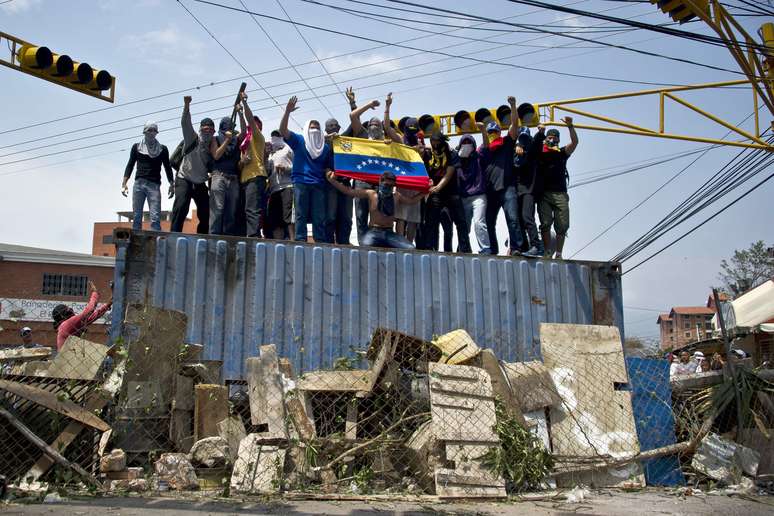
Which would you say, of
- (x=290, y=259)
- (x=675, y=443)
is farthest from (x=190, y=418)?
(x=675, y=443)

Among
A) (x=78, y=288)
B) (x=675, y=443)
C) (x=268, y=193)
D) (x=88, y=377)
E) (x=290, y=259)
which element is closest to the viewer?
(x=88, y=377)

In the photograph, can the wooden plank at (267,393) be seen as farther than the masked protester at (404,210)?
No

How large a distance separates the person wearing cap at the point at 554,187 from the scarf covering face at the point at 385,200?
2186mm

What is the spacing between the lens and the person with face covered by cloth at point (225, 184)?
828 centimetres

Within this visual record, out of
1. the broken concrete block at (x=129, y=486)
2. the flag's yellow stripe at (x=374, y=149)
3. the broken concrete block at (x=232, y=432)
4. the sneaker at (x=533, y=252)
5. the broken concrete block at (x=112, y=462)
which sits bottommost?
the broken concrete block at (x=129, y=486)

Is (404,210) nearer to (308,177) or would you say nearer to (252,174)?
(308,177)

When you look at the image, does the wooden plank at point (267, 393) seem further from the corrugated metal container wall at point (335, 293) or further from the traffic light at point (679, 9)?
the traffic light at point (679, 9)

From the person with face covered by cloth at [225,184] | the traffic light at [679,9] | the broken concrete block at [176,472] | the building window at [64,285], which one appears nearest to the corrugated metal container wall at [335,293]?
the person with face covered by cloth at [225,184]

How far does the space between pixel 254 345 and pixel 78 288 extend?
75.0 feet

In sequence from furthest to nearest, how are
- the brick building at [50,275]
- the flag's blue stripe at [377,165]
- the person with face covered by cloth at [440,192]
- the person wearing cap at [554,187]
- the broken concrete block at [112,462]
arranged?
the brick building at [50,275], the person with face covered by cloth at [440,192], the person wearing cap at [554,187], the flag's blue stripe at [377,165], the broken concrete block at [112,462]

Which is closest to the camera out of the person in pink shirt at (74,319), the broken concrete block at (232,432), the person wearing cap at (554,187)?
the broken concrete block at (232,432)

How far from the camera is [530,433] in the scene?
595cm

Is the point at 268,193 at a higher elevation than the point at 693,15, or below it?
below

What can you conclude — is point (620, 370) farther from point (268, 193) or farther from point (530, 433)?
point (268, 193)
